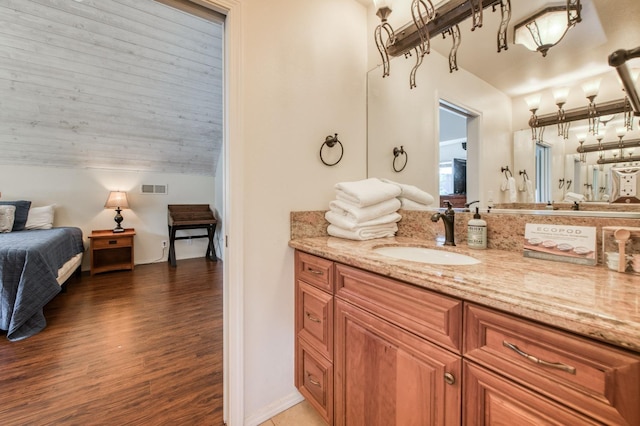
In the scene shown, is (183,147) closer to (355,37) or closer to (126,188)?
(126,188)

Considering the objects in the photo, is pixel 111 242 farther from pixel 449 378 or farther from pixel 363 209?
pixel 449 378

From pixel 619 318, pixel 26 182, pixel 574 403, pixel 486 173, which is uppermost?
pixel 26 182

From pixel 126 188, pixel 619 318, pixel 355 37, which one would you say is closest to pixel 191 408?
pixel 619 318

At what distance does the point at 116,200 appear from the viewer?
13.5 ft

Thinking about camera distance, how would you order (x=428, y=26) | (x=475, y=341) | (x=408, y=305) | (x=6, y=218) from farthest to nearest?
(x=6, y=218) < (x=428, y=26) < (x=408, y=305) < (x=475, y=341)

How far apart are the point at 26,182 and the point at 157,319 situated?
10.9 feet

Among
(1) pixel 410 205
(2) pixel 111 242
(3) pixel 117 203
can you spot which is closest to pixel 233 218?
(1) pixel 410 205

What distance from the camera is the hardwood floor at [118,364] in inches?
54.5

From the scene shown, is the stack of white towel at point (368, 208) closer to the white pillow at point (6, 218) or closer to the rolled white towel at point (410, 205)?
the rolled white towel at point (410, 205)

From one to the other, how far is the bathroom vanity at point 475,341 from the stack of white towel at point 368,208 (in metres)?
0.19

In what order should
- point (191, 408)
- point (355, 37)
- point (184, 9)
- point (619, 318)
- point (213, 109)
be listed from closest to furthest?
point (619, 318)
point (184, 9)
point (191, 408)
point (355, 37)
point (213, 109)

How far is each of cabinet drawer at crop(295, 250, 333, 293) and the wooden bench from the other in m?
3.78

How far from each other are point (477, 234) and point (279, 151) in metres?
1.04

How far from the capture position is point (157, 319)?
96.8 inches
